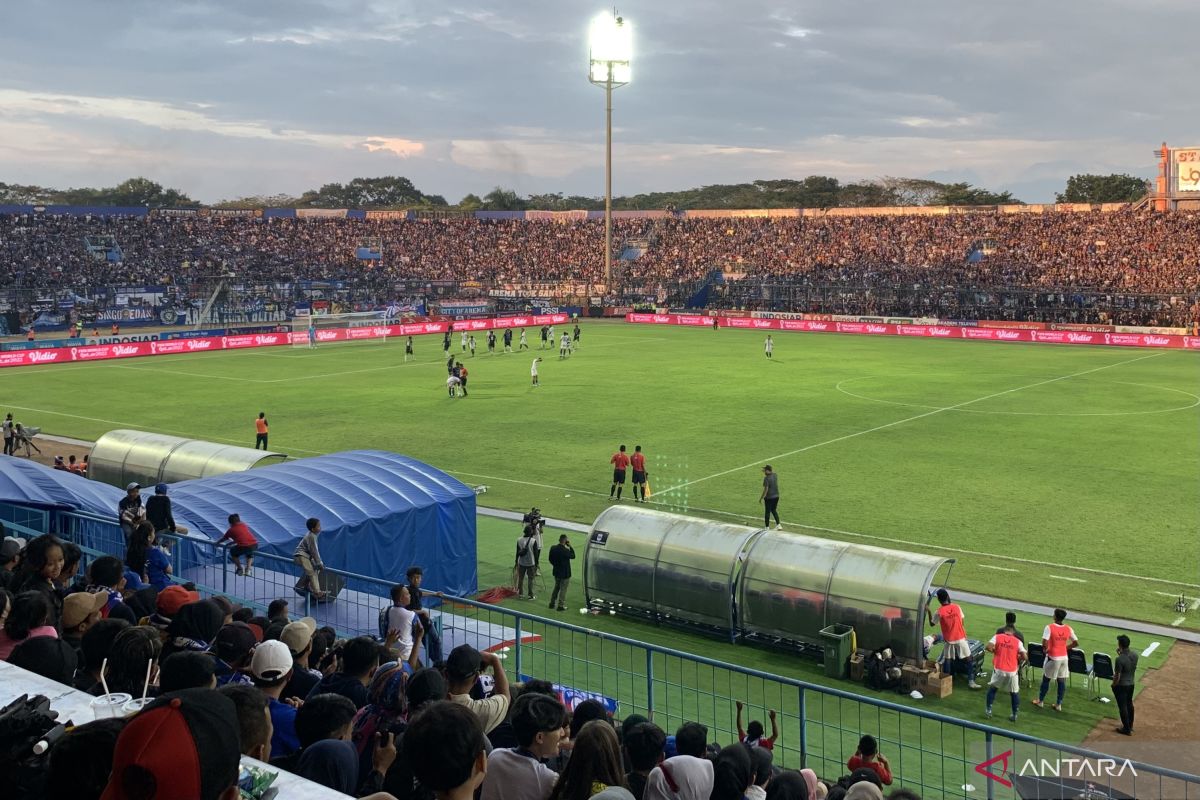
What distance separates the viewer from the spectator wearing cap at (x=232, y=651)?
7023mm

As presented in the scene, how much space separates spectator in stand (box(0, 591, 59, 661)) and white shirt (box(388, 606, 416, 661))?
375 cm

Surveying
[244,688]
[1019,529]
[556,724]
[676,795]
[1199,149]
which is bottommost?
[1019,529]

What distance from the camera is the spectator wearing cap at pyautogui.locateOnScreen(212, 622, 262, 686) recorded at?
7023 millimetres

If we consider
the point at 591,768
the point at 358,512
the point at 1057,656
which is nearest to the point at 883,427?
the point at 1057,656

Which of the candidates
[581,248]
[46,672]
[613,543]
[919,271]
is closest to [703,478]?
[613,543]

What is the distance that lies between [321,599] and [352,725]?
8.33 m

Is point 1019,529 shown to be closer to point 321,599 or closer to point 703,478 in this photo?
point 703,478

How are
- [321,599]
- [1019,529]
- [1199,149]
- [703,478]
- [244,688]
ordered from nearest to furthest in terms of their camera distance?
1. [244,688]
2. [321,599]
3. [1019,529]
4. [703,478]
5. [1199,149]

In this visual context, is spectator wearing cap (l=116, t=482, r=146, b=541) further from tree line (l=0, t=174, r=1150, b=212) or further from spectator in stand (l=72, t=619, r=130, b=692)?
tree line (l=0, t=174, r=1150, b=212)

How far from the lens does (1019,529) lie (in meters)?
24.3

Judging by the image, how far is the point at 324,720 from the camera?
5902 mm

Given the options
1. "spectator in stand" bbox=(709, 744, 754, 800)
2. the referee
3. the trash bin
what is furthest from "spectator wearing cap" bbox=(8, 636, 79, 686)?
the referee

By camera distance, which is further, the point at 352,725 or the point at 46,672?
the point at 46,672

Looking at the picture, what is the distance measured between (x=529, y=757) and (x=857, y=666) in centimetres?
1105
